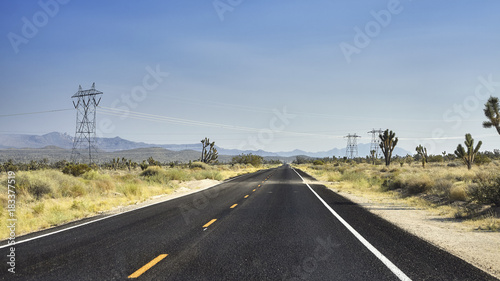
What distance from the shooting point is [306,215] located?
11.5 m

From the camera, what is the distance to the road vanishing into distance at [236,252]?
5.20m

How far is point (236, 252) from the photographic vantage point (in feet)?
21.4

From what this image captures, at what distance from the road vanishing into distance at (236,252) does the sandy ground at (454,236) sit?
0.35 metres

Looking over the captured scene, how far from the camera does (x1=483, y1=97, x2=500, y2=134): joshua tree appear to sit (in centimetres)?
1777

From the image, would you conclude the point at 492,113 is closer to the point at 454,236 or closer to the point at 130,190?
the point at 454,236

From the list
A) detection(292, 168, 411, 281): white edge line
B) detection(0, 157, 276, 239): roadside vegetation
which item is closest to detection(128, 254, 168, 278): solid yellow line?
detection(292, 168, 411, 281): white edge line

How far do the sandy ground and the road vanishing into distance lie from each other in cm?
35

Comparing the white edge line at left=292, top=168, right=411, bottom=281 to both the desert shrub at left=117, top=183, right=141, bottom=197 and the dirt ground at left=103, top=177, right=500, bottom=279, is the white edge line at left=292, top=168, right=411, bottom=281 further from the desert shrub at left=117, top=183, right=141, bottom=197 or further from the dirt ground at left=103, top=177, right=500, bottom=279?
the desert shrub at left=117, top=183, right=141, bottom=197

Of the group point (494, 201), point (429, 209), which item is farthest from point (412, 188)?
point (494, 201)

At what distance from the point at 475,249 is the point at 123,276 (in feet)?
22.3

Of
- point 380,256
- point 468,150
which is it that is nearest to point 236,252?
Answer: point 380,256

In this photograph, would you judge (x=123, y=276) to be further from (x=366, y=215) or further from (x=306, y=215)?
(x=366, y=215)

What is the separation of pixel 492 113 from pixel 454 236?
528 inches

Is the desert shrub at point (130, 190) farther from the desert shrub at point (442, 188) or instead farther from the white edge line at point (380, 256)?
the desert shrub at point (442, 188)
